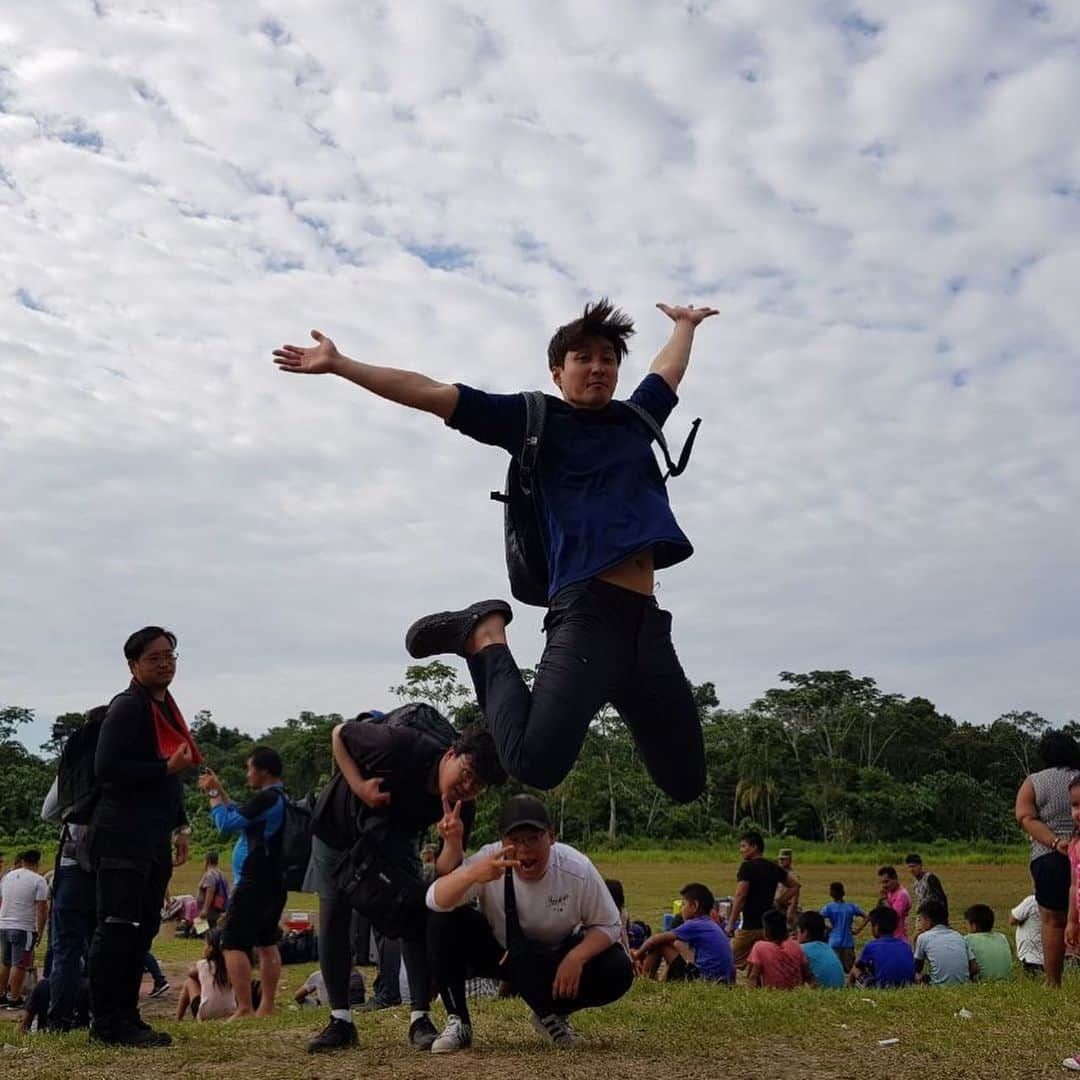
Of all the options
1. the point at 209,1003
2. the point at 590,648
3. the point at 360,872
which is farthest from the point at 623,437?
the point at 209,1003

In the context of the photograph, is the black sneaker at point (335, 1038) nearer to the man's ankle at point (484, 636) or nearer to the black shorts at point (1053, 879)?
the man's ankle at point (484, 636)

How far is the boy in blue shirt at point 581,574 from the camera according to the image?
14.5ft

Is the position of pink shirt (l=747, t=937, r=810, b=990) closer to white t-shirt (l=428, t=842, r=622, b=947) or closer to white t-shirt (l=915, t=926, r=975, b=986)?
white t-shirt (l=915, t=926, r=975, b=986)

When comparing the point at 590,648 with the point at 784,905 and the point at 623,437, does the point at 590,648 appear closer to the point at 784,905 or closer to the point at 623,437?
the point at 623,437

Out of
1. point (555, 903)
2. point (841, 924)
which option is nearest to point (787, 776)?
point (841, 924)

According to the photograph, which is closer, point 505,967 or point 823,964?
point 505,967

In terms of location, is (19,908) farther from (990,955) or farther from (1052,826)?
(1052,826)

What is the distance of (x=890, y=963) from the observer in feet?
34.2

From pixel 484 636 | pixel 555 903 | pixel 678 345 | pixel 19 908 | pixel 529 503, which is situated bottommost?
pixel 19 908

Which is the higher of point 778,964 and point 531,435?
point 531,435

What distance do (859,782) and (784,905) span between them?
1957 inches

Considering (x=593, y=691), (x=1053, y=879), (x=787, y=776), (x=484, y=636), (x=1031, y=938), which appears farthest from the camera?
(x=787, y=776)

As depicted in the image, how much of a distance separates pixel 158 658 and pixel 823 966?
6860mm

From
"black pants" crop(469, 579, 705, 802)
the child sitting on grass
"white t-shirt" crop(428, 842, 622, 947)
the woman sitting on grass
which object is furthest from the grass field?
the woman sitting on grass
